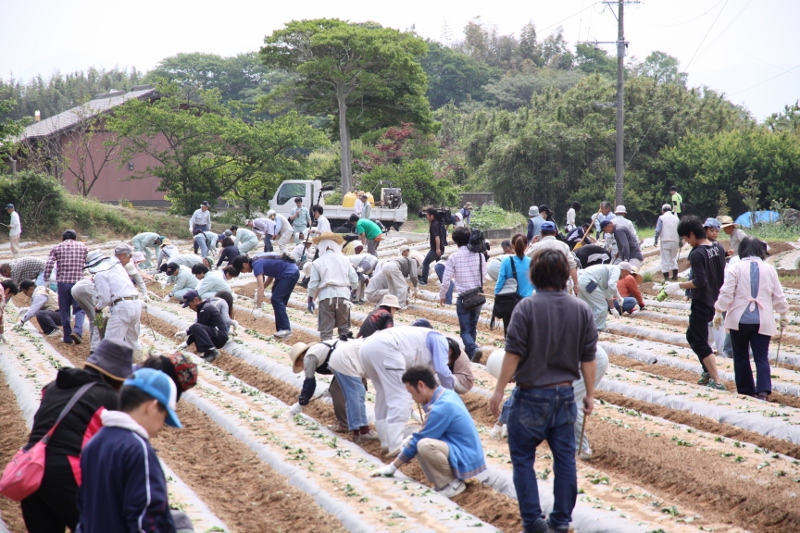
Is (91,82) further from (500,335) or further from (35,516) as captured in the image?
(35,516)

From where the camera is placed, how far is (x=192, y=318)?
45.3 feet

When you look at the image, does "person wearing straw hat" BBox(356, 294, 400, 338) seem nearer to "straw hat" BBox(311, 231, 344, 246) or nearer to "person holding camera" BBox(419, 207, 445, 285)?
"straw hat" BBox(311, 231, 344, 246)

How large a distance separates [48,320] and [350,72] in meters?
21.0

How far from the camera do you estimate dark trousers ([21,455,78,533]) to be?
12.5 ft

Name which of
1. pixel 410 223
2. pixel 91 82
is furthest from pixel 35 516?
pixel 91 82

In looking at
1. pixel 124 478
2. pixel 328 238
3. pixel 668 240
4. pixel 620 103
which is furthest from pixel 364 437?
pixel 620 103

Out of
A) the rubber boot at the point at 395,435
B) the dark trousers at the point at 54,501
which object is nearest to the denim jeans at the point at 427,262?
the rubber boot at the point at 395,435

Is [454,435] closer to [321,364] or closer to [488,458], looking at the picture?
[488,458]

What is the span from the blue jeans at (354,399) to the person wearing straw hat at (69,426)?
9.85 ft

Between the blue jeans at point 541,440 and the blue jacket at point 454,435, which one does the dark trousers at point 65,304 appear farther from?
the blue jeans at point 541,440

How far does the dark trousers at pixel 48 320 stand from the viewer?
12523 millimetres

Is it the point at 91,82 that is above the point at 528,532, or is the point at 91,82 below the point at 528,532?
above

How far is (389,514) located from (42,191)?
1051 inches

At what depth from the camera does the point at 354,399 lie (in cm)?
692
